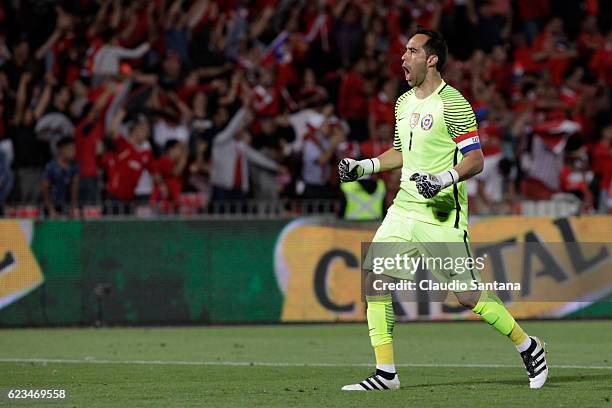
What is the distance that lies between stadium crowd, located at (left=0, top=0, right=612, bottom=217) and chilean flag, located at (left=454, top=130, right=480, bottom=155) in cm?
861

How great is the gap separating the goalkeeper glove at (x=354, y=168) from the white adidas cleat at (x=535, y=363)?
1.68m

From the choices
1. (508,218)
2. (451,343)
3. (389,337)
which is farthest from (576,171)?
(389,337)

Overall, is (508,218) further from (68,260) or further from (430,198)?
(430,198)

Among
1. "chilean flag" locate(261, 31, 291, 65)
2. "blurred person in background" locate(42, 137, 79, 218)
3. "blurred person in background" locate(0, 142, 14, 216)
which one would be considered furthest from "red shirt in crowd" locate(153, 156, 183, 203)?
"chilean flag" locate(261, 31, 291, 65)

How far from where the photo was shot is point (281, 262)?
692 inches

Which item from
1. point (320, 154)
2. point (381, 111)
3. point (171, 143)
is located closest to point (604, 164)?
point (381, 111)

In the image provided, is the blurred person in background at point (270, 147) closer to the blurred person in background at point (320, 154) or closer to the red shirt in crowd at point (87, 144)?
the blurred person in background at point (320, 154)

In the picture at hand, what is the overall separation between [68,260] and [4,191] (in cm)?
134

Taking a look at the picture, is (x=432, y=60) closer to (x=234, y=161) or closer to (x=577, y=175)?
(x=234, y=161)

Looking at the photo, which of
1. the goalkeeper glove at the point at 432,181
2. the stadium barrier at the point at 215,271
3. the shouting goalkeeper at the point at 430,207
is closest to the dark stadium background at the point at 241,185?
the stadium barrier at the point at 215,271

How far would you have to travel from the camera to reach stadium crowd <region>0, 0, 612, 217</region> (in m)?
18.3

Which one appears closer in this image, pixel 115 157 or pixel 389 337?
pixel 389 337

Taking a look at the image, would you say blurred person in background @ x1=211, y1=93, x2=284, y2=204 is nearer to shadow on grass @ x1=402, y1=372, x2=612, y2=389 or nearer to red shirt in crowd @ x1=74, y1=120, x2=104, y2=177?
red shirt in crowd @ x1=74, y1=120, x2=104, y2=177

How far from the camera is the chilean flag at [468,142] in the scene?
9.50m
